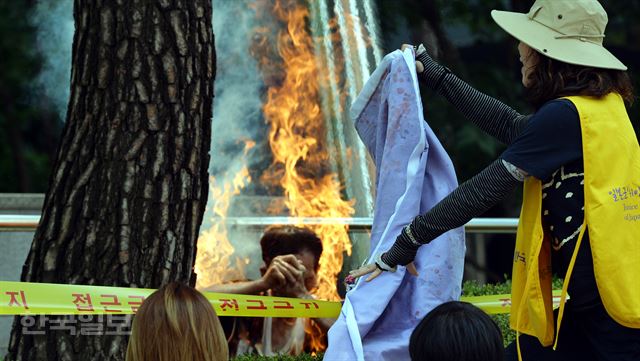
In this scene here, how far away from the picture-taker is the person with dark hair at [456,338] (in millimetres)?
2996

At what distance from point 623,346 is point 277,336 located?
264cm

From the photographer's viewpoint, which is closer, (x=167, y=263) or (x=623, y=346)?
(x=623, y=346)

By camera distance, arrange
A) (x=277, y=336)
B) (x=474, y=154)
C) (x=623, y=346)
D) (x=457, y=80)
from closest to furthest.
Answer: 1. (x=623, y=346)
2. (x=457, y=80)
3. (x=277, y=336)
4. (x=474, y=154)

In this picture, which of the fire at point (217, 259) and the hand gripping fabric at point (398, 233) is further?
the fire at point (217, 259)

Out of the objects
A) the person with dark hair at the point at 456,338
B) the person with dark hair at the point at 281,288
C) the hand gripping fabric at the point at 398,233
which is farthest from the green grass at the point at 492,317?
the person with dark hair at the point at 456,338

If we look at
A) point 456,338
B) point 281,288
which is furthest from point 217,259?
point 456,338

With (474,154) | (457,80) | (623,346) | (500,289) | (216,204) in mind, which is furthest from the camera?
(474,154)

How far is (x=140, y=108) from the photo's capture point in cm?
454

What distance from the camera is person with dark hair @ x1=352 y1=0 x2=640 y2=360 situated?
349 centimetres

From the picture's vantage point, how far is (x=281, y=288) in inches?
215

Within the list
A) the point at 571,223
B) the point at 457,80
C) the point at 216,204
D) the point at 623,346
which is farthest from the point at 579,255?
the point at 216,204

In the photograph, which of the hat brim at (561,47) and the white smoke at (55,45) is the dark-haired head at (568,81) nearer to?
the hat brim at (561,47)

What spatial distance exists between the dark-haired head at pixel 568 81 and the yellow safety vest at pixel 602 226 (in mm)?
45

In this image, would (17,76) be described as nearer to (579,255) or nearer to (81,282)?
(81,282)
